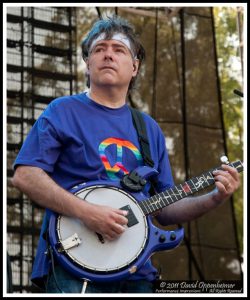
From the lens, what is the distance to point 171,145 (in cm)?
704

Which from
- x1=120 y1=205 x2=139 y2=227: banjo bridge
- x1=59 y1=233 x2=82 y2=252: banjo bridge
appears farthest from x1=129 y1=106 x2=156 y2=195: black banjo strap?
x1=59 y1=233 x2=82 y2=252: banjo bridge

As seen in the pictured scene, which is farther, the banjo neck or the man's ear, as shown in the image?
the man's ear

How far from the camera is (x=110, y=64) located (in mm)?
2996

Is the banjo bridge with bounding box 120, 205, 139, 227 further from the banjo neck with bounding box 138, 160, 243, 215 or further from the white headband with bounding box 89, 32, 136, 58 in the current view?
the white headband with bounding box 89, 32, 136, 58

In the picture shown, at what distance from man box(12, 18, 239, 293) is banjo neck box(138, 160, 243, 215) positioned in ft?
0.18

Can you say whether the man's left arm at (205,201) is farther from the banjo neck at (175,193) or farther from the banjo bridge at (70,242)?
the banjo bridge at (70,242)

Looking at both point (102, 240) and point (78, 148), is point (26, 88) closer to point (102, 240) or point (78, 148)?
point (78, 148)

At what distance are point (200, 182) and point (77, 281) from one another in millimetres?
743

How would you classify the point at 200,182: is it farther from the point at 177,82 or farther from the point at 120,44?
the point at 177,82

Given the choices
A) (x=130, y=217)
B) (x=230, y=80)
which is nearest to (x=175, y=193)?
(x=130, y=217)

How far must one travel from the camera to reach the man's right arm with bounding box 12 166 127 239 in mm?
2715

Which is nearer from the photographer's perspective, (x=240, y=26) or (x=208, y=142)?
(x=240, y=26)

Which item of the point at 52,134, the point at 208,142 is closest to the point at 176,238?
the point at 52,134

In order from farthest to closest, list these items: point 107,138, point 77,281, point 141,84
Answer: point 141,84 → point 107,138 → point 77,281
